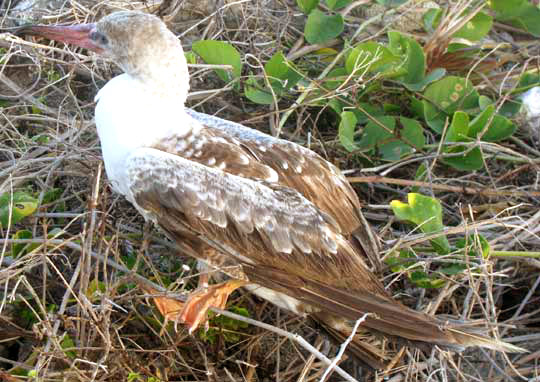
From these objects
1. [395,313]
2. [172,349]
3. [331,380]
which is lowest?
[331,380]

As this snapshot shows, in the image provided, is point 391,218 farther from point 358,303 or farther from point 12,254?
point 12,254

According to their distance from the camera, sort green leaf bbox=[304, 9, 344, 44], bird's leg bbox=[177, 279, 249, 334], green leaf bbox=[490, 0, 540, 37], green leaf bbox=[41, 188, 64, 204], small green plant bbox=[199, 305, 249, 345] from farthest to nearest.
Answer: green leaf bbox=[490, 0, 540, 37] → green leaf bbox=[304, 9, 344, 44] → green leaf bbox=[41, 188, 64, 204] → small green plant bbox=[199, 305, 249, 345] → bird's leg bbox=[177, 279, 249, 334]

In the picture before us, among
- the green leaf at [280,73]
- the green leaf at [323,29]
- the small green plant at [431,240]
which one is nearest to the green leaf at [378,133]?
the green leaf at [280,73]

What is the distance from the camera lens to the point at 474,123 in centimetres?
388

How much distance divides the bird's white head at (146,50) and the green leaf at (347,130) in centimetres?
87

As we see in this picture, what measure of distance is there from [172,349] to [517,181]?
199 centimetres

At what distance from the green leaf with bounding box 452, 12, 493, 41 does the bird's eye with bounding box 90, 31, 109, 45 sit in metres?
1.95

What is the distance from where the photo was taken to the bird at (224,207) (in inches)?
115

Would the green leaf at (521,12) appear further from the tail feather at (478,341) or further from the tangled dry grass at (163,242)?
the tail feather at (478,341)

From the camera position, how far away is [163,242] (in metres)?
3.32

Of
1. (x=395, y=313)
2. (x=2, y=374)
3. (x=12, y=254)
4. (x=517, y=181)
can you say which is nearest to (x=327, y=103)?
(x=517, y=181)

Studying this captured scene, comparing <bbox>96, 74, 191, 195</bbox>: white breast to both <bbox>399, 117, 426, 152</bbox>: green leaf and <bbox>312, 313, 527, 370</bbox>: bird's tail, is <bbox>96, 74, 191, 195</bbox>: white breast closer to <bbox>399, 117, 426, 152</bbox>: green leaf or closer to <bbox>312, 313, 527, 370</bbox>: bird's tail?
<bbox>312, 313, 527, 370</bbox>: bird's tail

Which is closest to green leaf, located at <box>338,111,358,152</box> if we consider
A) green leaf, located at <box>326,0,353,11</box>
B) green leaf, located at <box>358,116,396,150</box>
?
green leaf, located at <box>358,116,396,150</box>

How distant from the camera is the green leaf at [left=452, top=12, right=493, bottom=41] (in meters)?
4.29
